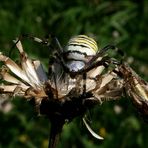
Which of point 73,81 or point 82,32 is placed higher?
point 82,32

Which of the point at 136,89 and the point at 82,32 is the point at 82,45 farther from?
the point at 82,32

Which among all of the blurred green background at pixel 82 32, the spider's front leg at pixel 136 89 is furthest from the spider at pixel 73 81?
the blurred green background at pixel 82 32

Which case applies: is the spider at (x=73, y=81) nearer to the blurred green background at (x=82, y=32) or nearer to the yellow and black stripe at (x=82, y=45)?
the yellow and black stripe at (x=82, y=45)

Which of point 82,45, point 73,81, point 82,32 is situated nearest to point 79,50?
point 82,45

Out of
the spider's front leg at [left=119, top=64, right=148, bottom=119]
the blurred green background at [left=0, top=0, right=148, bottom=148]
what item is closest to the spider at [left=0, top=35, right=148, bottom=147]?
the spider's front leg at [left=119, top=64, right=148, bottom=119]

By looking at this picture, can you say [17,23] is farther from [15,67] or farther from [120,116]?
[15,67]

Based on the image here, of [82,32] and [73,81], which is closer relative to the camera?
[73,81]
